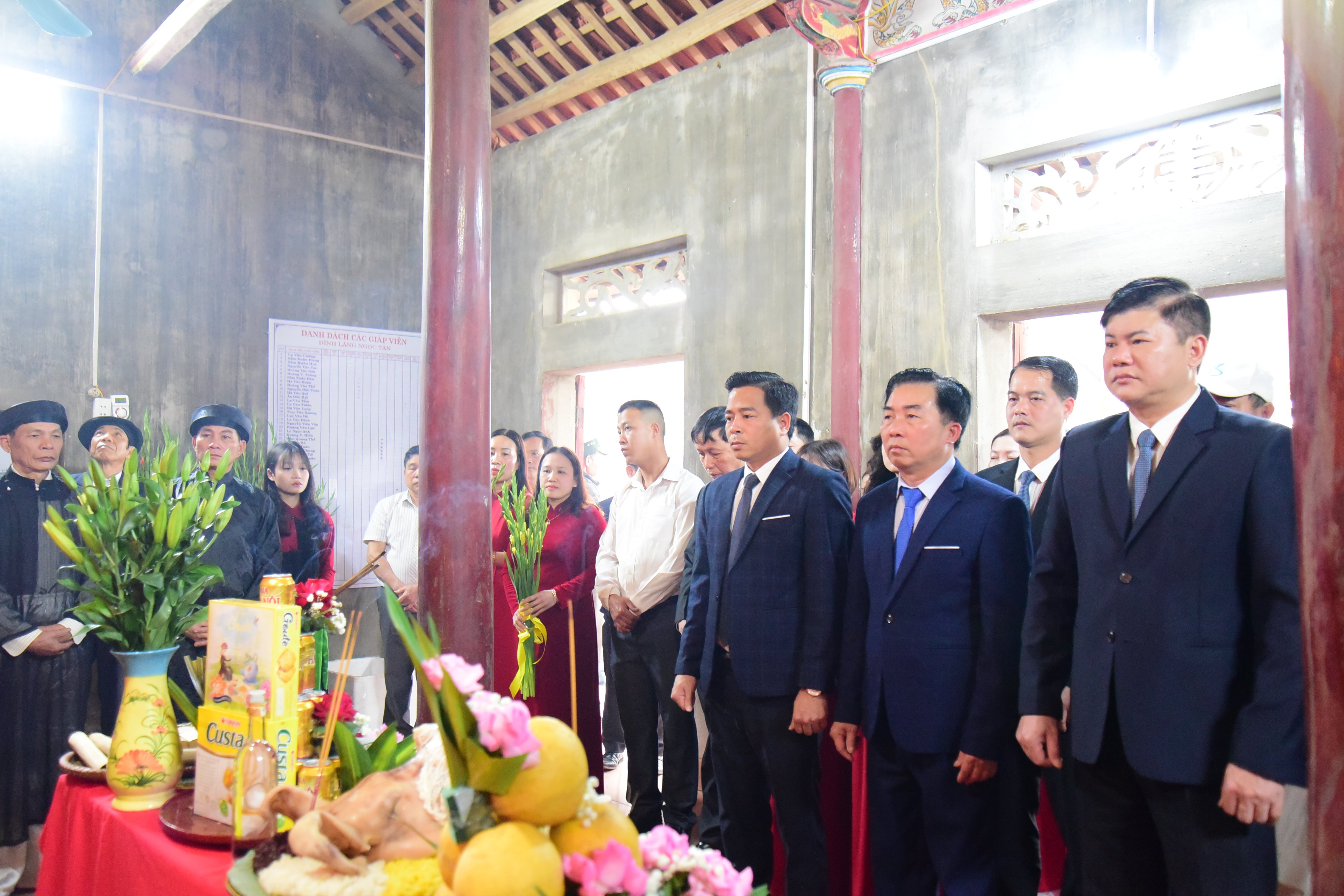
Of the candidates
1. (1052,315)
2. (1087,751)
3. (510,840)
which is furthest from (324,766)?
(1052,315)

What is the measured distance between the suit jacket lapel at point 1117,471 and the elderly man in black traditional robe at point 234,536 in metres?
2.51

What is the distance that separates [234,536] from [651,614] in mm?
1563

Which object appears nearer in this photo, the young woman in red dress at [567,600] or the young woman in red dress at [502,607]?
the young woman in red dress at [567,600]

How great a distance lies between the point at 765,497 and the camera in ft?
8.24

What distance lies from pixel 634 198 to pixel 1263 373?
357 centimetres

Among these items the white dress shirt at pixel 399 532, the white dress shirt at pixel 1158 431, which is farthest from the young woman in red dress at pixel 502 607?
the white dress shirt at pixel 1158 431

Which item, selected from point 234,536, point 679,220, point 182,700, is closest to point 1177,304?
point 182,700

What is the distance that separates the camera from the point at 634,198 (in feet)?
18.8

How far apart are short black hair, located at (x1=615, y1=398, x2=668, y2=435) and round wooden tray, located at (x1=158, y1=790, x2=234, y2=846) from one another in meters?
2.19

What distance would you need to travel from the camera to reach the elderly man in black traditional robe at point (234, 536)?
320 cm

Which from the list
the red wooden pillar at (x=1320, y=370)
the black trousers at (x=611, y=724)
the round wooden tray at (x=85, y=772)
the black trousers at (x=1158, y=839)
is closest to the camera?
the red wooden pillar at (x=1320, y=370)

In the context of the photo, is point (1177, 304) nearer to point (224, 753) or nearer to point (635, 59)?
point (224, 753)

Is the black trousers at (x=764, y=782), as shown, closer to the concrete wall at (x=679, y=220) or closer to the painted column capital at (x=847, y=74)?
the concrete wall at (x=679, y=220)

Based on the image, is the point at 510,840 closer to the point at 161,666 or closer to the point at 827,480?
the point at 161,666
